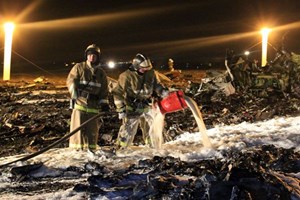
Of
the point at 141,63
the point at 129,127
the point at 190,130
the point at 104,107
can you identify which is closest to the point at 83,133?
the point at 104,107

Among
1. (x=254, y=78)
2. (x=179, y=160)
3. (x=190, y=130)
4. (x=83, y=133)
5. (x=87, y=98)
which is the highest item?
(x=254, y=78)

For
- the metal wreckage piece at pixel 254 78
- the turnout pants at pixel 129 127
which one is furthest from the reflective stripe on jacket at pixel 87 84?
the metal wreckage piece at pixel 254 78

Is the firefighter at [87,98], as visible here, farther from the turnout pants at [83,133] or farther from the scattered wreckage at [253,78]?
the scattered wreckage at [253,78]

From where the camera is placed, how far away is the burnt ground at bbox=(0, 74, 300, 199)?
Answer: 12.8ft

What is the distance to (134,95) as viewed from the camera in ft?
24.1

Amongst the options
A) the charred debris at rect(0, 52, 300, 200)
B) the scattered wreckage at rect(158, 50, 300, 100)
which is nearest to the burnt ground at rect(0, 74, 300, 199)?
the charred debris at rect(0, 52, 300, 200)

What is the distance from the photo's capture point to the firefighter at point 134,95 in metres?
7.25

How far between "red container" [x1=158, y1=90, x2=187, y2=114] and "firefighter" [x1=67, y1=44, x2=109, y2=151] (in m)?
1.16

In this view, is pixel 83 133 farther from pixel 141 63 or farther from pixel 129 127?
pixel 141 63

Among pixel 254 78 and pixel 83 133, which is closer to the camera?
pixel 83 133

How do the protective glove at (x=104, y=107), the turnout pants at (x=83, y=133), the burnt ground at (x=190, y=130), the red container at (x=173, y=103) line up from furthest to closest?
the protective glove at (x=104, y=107)
the turnout pants at (x=83, y=133)
the red container at (x=173, y=103)
the burnt ground at (x=190, y=130)

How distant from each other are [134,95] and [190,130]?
276cm

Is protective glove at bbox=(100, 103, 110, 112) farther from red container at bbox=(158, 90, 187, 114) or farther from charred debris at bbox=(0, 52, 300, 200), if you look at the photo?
charred debris at bbox=(0, 52, 300, 200)

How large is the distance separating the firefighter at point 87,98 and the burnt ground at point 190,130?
143 cm
